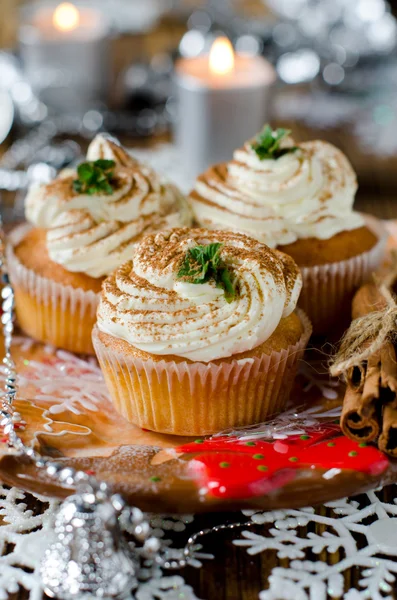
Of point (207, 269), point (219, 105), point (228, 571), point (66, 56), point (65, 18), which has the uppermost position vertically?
point (65, 18)

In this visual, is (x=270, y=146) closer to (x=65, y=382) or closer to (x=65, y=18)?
(x=65, y=382)

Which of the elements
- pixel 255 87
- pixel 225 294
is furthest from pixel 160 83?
pixel 225 294

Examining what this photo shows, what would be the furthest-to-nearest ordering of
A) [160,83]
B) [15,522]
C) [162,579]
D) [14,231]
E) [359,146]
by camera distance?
1. [160,83]
2. [359,146]
3. [14,231]
4. [15,522]
5. [162,579]

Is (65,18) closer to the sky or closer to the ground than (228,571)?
closer to the sky

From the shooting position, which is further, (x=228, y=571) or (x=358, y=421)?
(x=358, y=421)

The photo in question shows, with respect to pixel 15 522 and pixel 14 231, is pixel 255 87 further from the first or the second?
pixel 15 522

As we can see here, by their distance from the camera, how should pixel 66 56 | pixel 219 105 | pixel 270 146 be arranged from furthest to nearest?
pixel 66 56 < pixel 219 105 < pixel 270 146

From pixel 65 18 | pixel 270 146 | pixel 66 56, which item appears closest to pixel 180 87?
pixel 66 56

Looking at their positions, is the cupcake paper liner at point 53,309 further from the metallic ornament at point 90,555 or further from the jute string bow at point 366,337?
the metallic ornament at point 90,555
